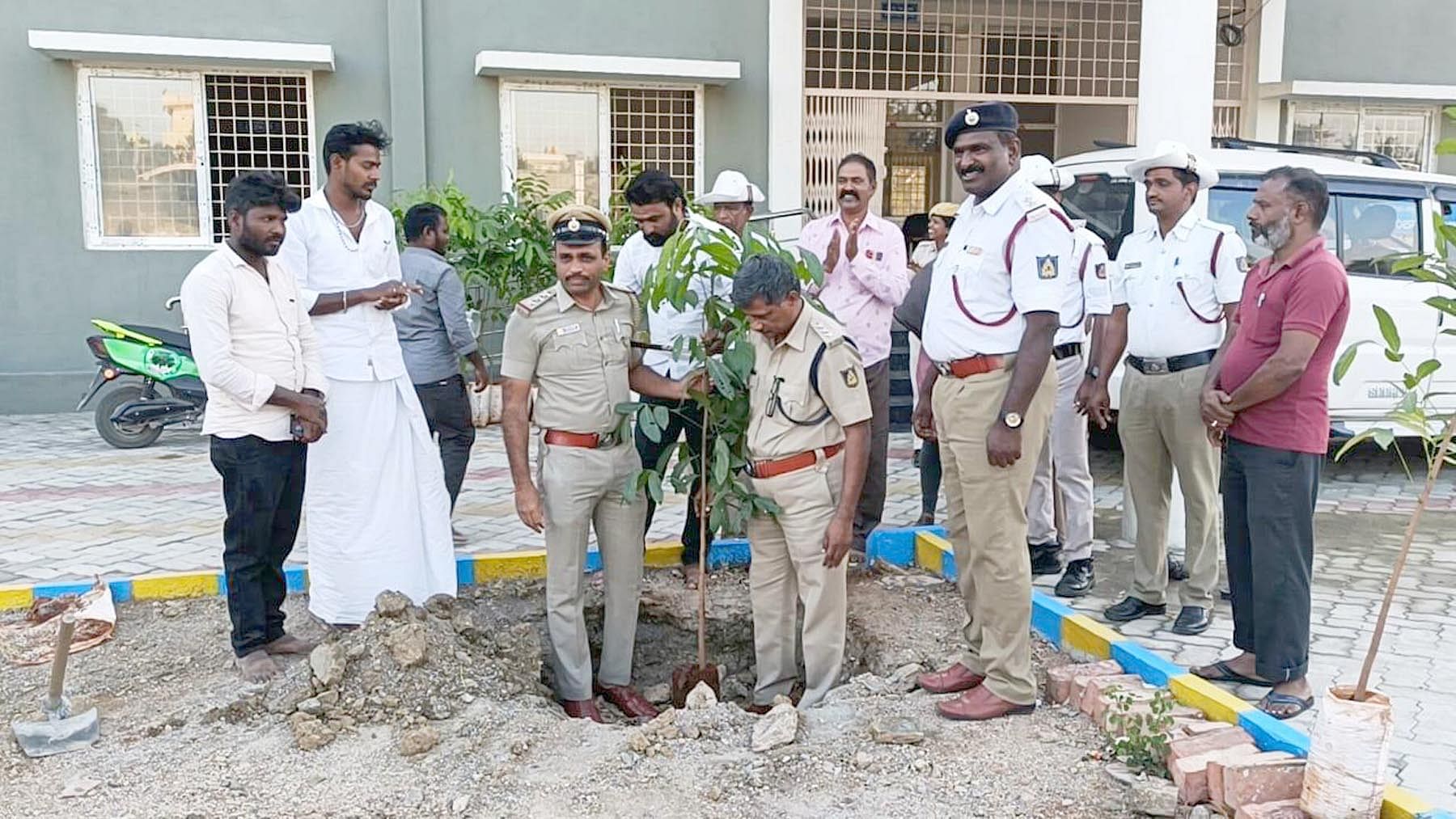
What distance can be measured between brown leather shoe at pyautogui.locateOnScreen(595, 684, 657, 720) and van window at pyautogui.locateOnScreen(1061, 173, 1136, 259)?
3.76 m

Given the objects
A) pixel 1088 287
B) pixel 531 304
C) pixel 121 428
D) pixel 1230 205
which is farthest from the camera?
pixel 121 428

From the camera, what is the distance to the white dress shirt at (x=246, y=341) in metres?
3.69

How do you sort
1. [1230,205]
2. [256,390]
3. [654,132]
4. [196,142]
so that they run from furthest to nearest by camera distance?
[654,132], [196,142], [1230,205], [256,390]

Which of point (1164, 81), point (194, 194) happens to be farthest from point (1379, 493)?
point (194, 194)

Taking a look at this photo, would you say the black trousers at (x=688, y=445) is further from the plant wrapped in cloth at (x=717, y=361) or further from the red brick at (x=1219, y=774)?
the red brick at (x=1219, y=774)

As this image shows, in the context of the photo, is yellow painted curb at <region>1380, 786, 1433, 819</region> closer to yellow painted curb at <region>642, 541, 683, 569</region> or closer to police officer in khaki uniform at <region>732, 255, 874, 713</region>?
police officer in khaki uniform at <region>732, 255, 874, 713</region>

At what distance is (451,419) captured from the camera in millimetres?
5316

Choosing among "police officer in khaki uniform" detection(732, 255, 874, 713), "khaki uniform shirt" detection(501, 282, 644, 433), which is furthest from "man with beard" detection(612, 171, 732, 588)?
"police officer in khaki uniform" detection(732, 255, 874, 713)

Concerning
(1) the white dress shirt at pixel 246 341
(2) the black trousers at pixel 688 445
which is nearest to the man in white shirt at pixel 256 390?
(1) the white dress shirt at pixel 246 341

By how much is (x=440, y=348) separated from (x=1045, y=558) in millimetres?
2914

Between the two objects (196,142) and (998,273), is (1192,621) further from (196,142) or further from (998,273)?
(196,142)

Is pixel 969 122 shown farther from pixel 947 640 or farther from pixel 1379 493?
pixel 1379 493

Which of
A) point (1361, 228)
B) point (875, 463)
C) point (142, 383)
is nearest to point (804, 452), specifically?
point (875, 463)

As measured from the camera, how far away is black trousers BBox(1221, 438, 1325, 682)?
3.55 m
